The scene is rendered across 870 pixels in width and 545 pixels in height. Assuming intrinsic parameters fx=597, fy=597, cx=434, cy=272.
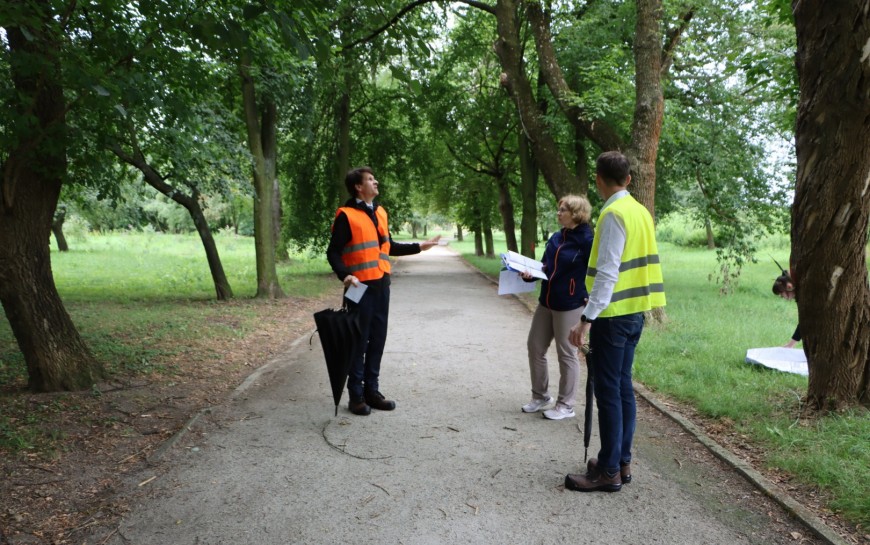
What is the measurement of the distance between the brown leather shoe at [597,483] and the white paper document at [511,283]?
1.72 metres

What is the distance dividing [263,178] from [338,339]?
9.13m

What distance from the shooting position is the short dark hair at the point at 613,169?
12.5ft

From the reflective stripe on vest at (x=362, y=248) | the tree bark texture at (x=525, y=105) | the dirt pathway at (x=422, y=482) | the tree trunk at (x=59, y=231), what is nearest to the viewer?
the dirt pathway at (x=422, y=482)

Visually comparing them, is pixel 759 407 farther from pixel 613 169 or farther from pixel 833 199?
pixel 613 169

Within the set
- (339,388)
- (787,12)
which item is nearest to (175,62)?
(339,388)

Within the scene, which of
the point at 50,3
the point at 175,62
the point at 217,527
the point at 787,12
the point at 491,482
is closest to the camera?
the point at 217,527

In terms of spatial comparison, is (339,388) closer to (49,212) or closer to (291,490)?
(291,490)

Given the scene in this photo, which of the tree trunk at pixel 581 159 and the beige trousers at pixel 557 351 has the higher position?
the tree trunk at pixel 581 159

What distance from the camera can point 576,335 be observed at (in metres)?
3.75

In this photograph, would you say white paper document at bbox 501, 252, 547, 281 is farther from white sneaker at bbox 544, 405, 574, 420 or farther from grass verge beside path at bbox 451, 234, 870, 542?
grass verge beside path at bbox 451, 234, 870, 542

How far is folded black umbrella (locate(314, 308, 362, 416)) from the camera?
500 centimetres

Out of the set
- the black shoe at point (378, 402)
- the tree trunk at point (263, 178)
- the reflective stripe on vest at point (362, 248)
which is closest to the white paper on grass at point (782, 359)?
the black shoe at point (378, 402)

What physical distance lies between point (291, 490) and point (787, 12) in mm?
7639

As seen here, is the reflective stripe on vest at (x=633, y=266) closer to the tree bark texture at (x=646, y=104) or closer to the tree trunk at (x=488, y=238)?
the tree bark texture at (x=646, y=104)
